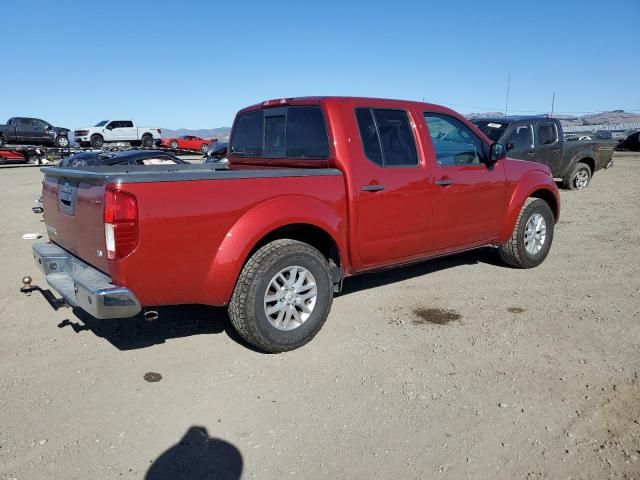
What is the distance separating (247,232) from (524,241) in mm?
3669

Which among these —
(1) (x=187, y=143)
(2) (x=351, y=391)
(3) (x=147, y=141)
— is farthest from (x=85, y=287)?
(1) (x=187, y=143)

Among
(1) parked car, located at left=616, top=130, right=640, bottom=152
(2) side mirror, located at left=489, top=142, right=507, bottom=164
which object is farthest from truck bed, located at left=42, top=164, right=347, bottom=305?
(1) parked car, located at left=616, top=130, right=640, bottom=152

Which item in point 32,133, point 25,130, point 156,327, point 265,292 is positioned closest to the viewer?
point 265,292

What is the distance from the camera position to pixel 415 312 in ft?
15.4

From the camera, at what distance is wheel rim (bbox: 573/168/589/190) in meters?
13.0

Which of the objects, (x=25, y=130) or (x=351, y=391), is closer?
(x=351, y=391)

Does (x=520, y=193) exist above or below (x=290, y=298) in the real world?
above

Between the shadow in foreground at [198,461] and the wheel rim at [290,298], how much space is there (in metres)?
1.13

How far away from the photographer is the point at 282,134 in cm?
468

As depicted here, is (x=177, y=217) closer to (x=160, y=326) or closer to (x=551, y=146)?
(x=160, y=326)

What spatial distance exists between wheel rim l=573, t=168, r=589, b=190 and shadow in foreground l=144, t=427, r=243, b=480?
12635 millimetres

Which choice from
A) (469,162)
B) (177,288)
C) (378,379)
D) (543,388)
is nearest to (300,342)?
(378,379)

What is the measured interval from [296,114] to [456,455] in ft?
9.90

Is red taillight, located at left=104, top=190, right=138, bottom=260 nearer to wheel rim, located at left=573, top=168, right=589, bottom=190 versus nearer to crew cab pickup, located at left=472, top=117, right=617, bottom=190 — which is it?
crew cab pickup, located at left=472, top=117, right=617, bottom=190
